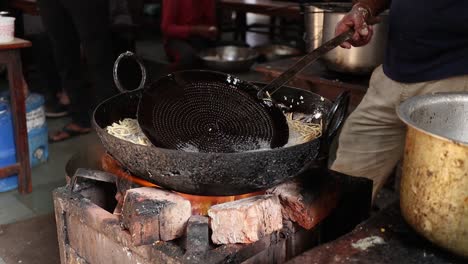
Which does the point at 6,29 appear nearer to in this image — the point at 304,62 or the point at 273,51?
the point at 304,62

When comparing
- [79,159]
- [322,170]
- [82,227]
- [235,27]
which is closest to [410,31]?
[322,170]

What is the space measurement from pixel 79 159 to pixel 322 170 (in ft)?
4.56

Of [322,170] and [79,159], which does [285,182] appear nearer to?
[322,170]

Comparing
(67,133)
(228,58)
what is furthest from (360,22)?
(228,58)

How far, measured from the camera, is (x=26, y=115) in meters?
3.99

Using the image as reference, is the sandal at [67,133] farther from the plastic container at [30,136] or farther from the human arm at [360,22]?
the human arm at [360,22]

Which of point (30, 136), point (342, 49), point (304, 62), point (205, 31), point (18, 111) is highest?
point (304, 62)

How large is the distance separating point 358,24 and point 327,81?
44.1 inches

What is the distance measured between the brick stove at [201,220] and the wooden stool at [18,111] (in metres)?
1.76

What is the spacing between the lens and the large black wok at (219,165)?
5.31ft

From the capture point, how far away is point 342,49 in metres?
3.14

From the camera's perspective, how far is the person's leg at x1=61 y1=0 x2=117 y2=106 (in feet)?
14.3

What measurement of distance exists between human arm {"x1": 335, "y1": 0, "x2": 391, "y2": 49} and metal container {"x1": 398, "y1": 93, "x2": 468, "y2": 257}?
664 mm

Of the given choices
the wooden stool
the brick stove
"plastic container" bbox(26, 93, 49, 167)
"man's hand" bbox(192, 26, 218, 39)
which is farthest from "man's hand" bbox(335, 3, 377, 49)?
"man's hand" bbox(192, 26, 218, 39)
